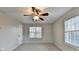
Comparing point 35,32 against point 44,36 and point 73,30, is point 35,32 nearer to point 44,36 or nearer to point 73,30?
point 44,36

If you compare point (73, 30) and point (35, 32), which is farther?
point (35, 32)

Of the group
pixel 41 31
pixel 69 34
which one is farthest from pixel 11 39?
pixel 69 34

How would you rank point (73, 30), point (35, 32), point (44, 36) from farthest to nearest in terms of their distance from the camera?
point (44, 36) → point (35, 32) → point (73, 30)

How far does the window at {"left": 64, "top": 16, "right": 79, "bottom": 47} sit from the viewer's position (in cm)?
Answer: 92

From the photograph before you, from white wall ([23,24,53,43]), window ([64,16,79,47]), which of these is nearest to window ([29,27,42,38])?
white wall ([23,24,53,43])

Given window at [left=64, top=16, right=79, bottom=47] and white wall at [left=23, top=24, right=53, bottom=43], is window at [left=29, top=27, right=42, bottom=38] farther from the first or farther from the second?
window at [left=64, top=16, right=79, bottom=47]

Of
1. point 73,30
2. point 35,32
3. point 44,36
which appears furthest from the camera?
point 44,36

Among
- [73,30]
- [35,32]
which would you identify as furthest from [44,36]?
[73,30]

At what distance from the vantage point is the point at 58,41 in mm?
1256

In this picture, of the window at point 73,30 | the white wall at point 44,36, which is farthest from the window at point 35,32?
the window at point 73,30

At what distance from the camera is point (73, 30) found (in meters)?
0.95

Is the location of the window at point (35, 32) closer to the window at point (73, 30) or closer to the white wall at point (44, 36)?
the white wall at point (44, 36)
